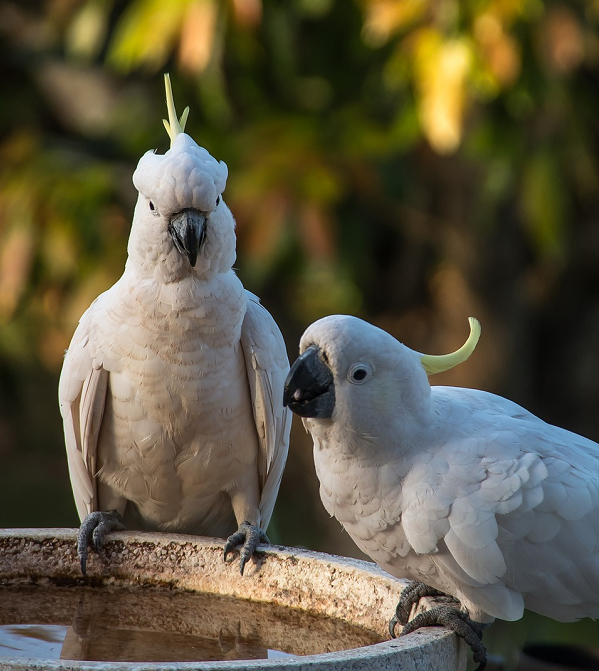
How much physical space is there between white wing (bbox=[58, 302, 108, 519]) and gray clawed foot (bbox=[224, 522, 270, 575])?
0.48 metres

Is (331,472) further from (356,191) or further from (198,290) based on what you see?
(356,191)

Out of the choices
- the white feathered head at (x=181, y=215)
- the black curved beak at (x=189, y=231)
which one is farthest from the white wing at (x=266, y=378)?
the black curved beak at (x=189, y=231)

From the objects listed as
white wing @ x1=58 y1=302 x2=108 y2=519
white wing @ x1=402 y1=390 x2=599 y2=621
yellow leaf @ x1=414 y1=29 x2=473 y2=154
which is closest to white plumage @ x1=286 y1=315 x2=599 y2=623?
white wing @ x1=402 y1=390 x2=599 y2=621

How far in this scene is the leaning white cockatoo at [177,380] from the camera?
2.12 metres

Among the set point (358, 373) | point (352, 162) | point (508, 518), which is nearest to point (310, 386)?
point (358, 373)

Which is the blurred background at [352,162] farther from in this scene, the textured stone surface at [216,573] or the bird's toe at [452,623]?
the bird's toe at [452,623]

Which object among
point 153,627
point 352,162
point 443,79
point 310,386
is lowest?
point 153,627

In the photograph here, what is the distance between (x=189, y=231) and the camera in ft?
6.75

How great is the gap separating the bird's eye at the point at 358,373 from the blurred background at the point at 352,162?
5.08 feet

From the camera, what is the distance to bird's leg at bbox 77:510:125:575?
2.10m

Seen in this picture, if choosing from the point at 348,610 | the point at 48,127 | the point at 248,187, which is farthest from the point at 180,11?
the point at 48,127

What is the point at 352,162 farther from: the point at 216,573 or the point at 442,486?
the point at 442,486

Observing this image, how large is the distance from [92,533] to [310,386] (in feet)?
2.50

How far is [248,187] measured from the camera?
365 centimetres
